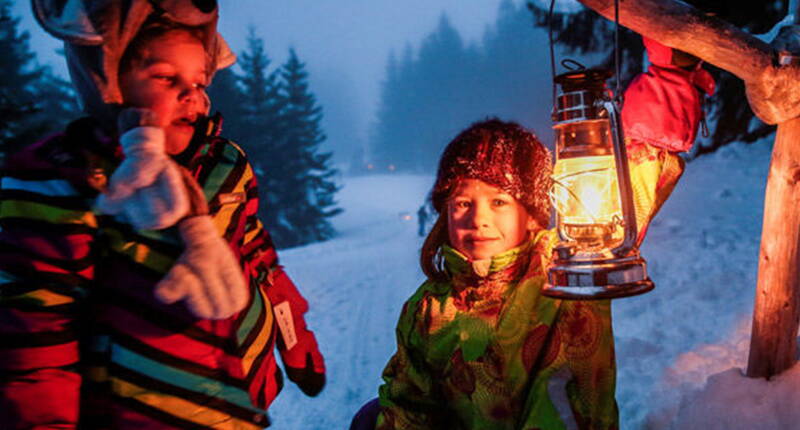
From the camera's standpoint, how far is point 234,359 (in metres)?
1.68

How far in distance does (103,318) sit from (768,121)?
3437mm

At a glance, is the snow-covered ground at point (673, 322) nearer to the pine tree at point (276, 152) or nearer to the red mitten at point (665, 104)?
the red mitten at point (665, 104)

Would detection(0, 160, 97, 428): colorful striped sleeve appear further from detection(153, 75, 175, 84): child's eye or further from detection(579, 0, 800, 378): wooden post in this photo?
detection(579, 0, 800, 378): wooden post

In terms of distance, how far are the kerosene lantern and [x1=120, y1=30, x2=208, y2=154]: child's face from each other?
129cm

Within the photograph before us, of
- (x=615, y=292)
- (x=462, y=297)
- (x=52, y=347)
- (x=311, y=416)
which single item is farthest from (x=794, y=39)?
(x=311, y=416)

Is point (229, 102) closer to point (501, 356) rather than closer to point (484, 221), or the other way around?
point (484, 221)

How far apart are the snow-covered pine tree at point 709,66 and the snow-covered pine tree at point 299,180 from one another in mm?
21859

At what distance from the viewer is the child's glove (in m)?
1.35

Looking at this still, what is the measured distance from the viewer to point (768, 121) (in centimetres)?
264

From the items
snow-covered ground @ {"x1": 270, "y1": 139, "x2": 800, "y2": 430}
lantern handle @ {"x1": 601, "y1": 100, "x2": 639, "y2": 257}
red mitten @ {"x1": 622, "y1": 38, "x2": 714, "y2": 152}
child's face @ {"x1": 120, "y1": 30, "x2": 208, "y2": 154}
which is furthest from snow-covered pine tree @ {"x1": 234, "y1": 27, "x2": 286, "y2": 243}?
lantern handle @ {"x1": 601, "y1": 100, "x2": 639, "y2": 257}

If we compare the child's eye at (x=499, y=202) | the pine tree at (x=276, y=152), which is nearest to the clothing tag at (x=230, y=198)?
the child's eye at (x=499, y=202)

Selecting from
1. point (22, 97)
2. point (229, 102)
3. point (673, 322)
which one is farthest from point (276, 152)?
point (673, 322)

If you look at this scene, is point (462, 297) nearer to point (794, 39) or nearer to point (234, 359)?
point (234, 359)

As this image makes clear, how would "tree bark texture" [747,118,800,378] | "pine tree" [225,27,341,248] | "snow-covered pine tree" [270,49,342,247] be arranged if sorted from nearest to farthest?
"tree bark texture" [747,118,800,378]
"pine tree" [225,27,341,248]
"snow-covered pine tree" [270,49,342,247]
